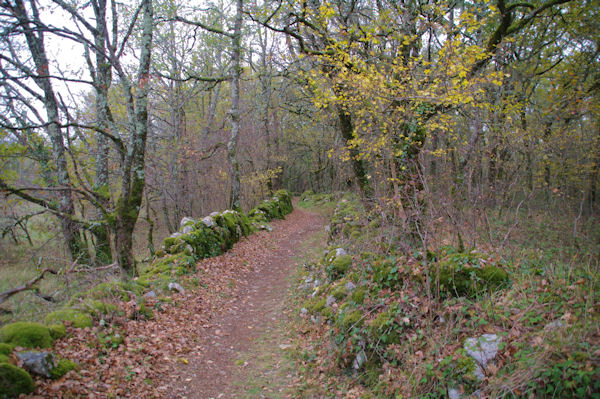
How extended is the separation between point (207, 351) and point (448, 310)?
3.78m

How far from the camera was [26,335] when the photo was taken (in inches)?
146

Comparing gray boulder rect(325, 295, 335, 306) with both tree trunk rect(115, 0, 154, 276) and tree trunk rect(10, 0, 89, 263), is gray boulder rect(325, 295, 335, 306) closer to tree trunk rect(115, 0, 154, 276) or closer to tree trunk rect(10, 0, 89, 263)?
tree trunk rect(115, 0, 154, 276)

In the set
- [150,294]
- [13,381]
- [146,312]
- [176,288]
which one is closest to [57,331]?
[13,381]

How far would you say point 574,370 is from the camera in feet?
8.33

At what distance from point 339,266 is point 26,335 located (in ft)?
16.2

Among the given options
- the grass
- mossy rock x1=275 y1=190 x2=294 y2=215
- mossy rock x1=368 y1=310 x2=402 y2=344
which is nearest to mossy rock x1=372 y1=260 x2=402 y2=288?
the grass

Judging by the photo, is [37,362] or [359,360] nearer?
[37,362]

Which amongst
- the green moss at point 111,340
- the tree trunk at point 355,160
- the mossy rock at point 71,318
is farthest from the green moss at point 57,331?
the tree trunk at point 355,160

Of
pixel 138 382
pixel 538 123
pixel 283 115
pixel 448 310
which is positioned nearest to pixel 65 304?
pixel 138 382

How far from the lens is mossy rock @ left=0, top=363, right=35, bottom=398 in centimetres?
303

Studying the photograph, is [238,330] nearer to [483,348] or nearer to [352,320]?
[352,320]

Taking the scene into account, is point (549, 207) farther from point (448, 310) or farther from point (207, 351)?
point (207, 351)

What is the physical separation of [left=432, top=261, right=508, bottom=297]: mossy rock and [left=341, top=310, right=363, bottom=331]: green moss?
1189mm

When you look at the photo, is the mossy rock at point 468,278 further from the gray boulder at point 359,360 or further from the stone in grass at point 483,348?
the gray boulder at point 359,360
